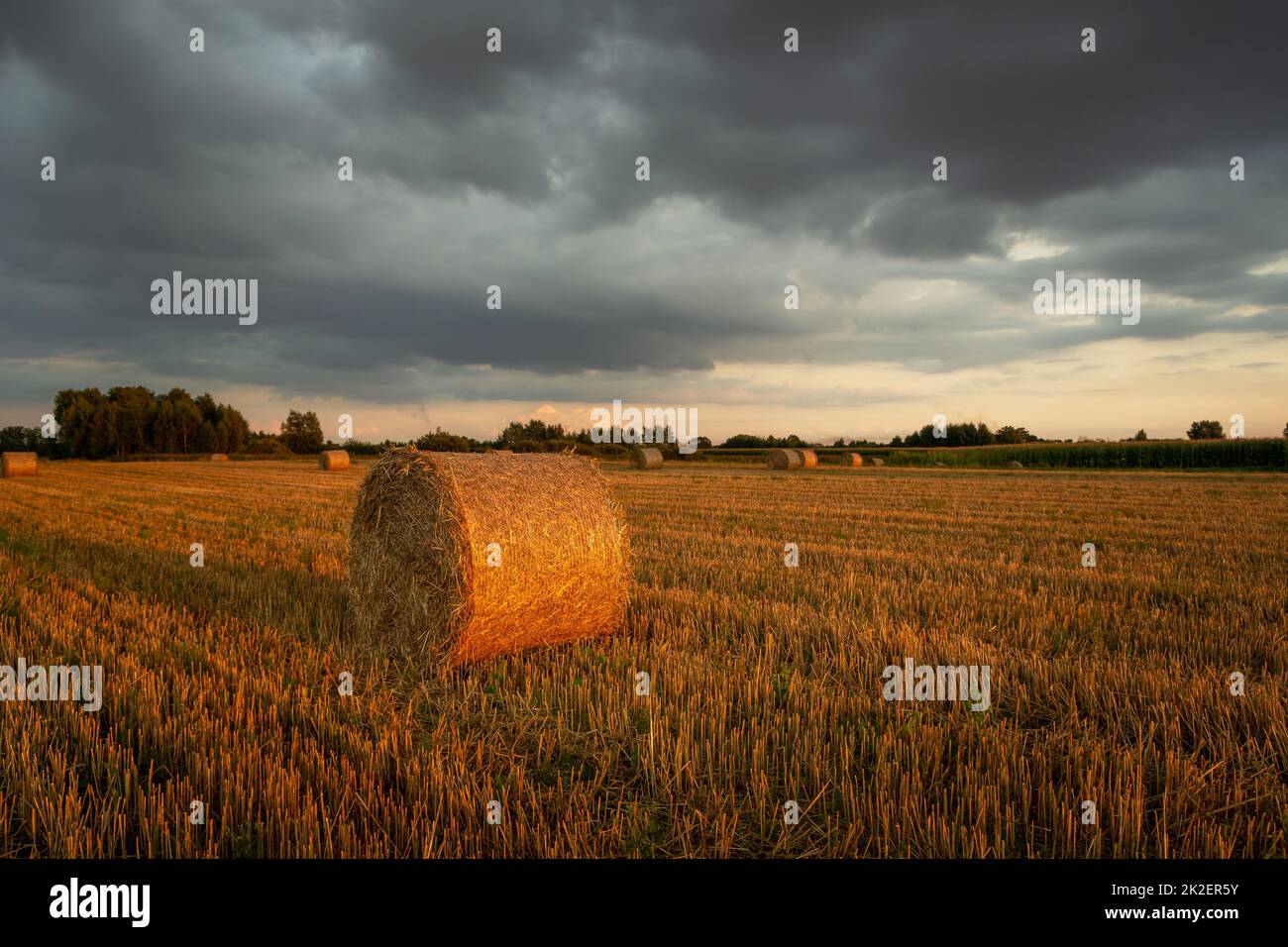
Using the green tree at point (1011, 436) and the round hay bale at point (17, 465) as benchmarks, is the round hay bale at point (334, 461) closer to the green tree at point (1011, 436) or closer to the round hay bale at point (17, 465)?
the round hay bale at point (17, 465)

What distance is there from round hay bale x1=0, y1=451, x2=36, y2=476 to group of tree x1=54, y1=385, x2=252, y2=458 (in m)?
53.0

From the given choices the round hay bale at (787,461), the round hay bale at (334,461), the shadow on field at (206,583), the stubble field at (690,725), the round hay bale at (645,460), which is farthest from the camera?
the round hay bale at (334,461)

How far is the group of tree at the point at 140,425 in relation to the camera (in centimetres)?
8625

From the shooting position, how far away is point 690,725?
4.07 metres

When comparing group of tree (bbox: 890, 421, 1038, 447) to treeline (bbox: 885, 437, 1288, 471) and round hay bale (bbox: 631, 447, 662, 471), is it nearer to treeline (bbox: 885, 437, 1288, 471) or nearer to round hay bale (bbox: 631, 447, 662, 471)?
treeline (bbox: 885, 437, 1288, 471)

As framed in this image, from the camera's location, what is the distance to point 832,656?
17.7 feet

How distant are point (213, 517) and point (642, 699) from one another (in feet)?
46.5

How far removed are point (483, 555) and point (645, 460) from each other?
33681mm

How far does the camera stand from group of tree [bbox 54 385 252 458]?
86.2 m

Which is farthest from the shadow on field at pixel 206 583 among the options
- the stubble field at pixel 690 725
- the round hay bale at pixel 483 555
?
the round hay bale at pixel 483 555

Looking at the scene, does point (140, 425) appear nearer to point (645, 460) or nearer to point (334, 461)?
point (334, 461)

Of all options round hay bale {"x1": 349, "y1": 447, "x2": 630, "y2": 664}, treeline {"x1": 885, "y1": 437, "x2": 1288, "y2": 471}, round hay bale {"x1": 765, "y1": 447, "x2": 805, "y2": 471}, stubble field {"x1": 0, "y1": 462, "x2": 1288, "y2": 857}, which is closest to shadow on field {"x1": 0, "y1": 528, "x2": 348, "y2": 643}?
stubble field {"x1": 0, "y1": 462, "x2": 1288, "y2": 857}

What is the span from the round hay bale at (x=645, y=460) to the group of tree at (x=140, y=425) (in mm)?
71055
